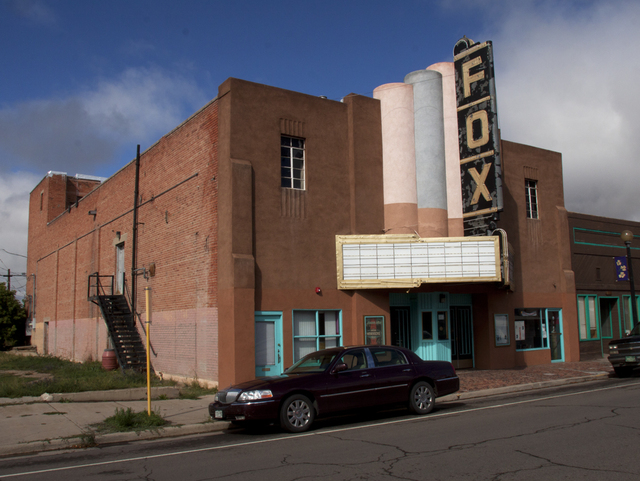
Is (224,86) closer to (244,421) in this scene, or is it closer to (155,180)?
(155,180)

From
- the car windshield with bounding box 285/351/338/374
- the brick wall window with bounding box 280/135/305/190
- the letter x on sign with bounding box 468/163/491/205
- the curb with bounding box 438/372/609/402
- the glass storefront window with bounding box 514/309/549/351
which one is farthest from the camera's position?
the glass storefront window with bounding box 514/309/549/351

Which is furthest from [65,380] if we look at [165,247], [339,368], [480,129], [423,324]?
[480,129]

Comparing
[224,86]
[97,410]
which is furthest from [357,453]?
[224,86]

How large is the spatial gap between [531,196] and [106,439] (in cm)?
1951

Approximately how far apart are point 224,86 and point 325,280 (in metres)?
6.48

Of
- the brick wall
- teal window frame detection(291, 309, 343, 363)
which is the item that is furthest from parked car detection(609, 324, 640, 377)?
the brick wall

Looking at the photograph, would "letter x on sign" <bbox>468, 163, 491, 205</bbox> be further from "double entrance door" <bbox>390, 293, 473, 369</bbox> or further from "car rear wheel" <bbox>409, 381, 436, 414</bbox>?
"car rear wheel" <bbox>409, 381, 436, 414</bbox>

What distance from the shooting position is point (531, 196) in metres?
24.2

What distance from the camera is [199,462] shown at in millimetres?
8133

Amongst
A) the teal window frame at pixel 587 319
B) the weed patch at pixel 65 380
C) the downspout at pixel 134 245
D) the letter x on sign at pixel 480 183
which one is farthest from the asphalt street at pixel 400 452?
the teal window frame at pixel 587 319

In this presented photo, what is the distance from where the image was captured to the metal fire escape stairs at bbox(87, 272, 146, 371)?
20.3m

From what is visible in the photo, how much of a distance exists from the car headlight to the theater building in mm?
5430

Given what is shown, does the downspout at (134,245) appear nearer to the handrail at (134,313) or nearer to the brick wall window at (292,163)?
the handrail at (134,313)

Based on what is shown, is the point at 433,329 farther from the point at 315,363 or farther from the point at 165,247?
the point at 165,247
